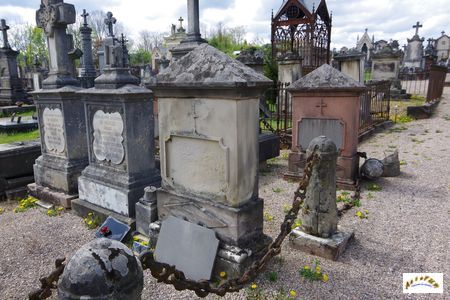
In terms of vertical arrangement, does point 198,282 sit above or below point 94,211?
above

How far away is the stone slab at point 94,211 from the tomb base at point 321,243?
1992mm

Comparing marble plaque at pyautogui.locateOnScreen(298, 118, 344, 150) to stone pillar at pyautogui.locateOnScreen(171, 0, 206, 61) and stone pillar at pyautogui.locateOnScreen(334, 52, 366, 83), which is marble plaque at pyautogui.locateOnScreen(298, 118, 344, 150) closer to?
stone pillar at pyautogui.locateOnScreen(171, 0, 206, 61)

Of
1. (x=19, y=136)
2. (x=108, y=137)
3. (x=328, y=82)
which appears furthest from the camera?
(x=19, y=136)

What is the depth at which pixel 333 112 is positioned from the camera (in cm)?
561

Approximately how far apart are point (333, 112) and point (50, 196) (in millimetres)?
4839

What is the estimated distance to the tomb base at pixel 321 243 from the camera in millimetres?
3344

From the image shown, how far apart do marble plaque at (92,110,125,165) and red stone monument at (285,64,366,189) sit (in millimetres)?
3161

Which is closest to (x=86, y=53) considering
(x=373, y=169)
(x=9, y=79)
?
(x=9, y=79)

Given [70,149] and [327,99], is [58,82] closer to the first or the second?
[70,149]

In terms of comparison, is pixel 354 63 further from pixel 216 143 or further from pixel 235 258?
pixel 235 258

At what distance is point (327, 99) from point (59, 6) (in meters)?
4.52

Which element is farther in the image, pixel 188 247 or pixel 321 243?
pixel 321 243

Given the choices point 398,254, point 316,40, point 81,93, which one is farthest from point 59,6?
point 316,40
